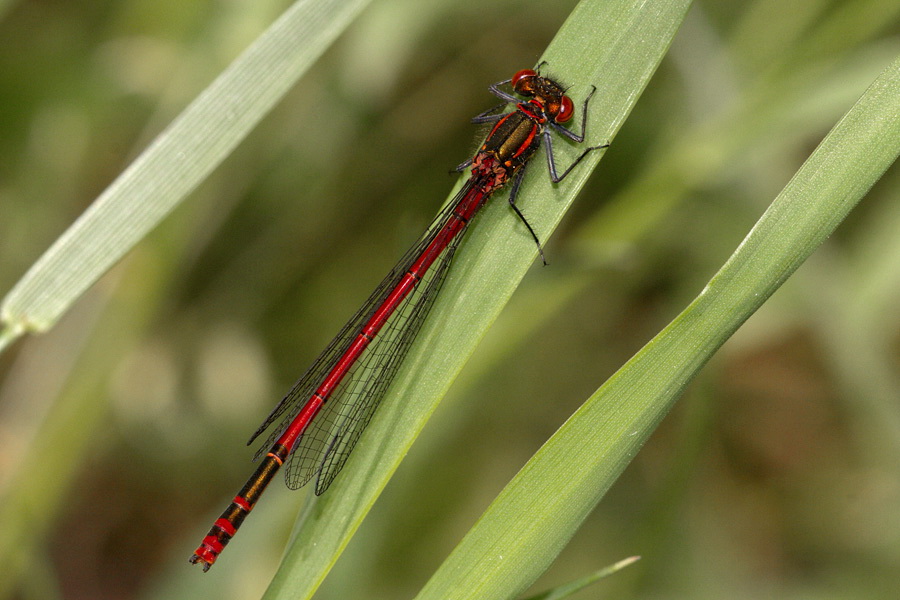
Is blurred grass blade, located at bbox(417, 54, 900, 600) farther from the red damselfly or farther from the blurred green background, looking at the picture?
the blurred green background

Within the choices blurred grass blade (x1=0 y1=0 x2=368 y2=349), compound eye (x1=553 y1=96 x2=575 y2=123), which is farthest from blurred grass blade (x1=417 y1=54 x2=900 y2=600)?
blurred grass blade (x1=0 y1=0 x2=368 y2=349)

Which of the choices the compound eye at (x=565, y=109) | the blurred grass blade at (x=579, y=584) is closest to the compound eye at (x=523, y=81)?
the compound eye at (x=565, y=109)

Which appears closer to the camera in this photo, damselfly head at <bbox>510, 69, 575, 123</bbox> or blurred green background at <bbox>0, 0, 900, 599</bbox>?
damselfly head at <bbox>510, 69, 575, 123</bbox>

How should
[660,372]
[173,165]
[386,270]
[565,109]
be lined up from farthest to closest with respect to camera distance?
[386,270]
[565,109]
[173,165]
[660,372]

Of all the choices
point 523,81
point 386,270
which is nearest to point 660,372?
point 523,81

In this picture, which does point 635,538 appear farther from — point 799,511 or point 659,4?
point 659,4

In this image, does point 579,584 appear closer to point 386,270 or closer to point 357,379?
point 357,379

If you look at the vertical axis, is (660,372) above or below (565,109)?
below

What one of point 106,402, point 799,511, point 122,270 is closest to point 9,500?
point 106,402
